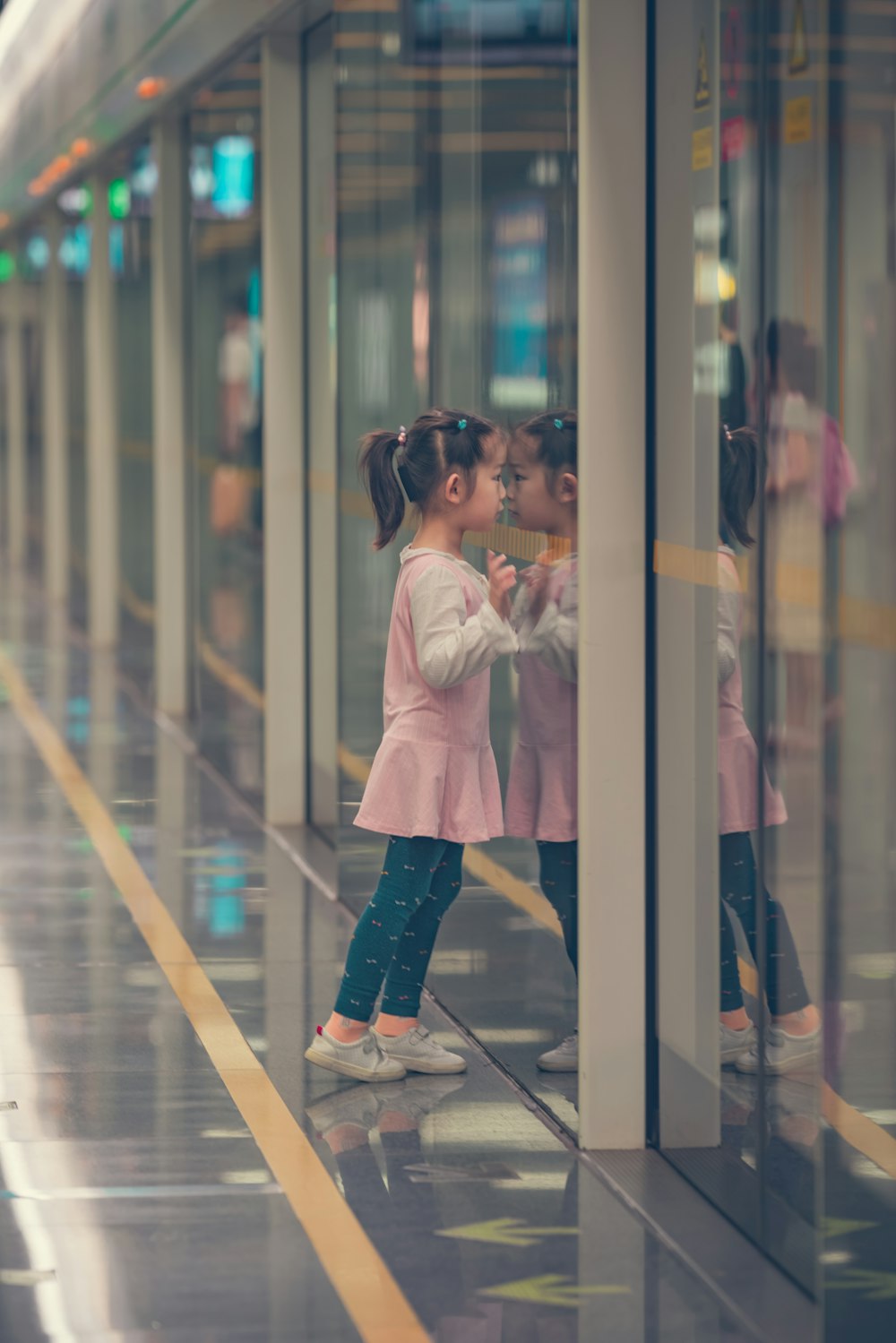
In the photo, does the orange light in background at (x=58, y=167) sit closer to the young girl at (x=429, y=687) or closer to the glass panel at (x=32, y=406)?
the glass panel at (x=32, y=406)

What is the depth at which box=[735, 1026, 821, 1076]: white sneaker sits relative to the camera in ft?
13.1

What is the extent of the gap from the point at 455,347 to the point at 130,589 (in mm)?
9120

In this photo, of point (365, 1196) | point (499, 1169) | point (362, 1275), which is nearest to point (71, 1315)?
point (362, 1275)

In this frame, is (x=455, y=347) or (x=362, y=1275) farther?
(x=455, y=347)

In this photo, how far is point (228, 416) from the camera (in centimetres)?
1052

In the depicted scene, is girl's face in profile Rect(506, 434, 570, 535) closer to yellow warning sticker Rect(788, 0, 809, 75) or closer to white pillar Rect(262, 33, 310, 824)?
yellow warning sticker Rect(788, 0, 809, 75)

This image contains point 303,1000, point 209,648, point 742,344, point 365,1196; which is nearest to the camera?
point 742,344

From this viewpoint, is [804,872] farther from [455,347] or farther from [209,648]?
[209,648]

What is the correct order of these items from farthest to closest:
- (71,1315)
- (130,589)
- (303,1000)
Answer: (130,589), (303,1000), (71,1315)

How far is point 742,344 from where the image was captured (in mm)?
4328

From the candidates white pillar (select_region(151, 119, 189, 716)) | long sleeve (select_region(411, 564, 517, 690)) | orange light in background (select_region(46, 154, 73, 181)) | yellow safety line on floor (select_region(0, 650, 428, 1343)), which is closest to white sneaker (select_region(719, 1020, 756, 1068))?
yellow safety line on floor (select_region(0, 650, 428, 1343))

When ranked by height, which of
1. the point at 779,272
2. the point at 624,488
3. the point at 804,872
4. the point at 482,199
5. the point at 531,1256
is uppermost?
the point at 482,199

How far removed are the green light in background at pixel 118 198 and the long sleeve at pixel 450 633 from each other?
9.65 meters

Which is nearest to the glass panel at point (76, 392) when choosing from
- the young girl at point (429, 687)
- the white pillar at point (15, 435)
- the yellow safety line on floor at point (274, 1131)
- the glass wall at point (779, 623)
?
the white pillar at point (15, 435)
